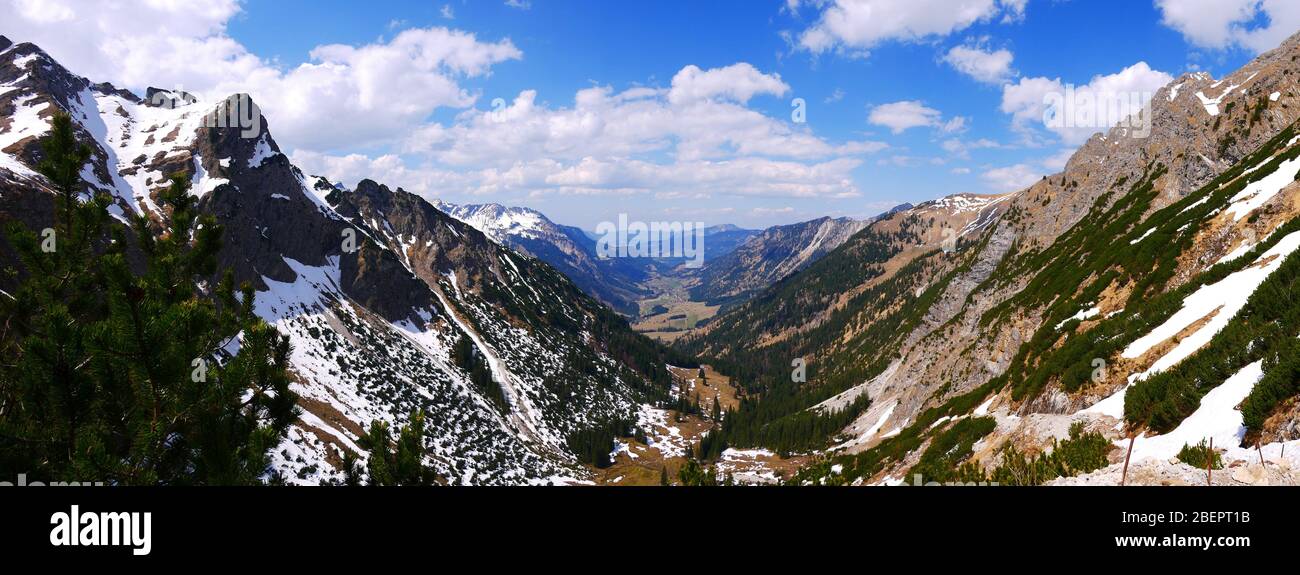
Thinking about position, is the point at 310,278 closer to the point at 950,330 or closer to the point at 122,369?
the point at 950,330

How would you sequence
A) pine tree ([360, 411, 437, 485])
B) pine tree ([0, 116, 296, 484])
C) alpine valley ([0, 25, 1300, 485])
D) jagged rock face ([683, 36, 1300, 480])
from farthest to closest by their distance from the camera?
jagged rock face ([683, 36, 1300, 480])
alpine valley ([0, 25, 1300, 485])
pine tree ([360, 411, 437, 485])
pine tree ([0, 116, 296, 484])

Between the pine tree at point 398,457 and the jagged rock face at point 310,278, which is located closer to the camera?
the pine tree at point 398,457

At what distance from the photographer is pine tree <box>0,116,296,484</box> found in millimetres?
8438

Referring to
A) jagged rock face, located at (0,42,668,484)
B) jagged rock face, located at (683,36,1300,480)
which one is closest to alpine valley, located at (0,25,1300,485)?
jagged rock face, located at (683,36,1300,480)

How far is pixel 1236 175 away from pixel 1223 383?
5573 centimetres

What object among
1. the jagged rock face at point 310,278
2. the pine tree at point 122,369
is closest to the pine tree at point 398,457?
the pine tree at point 122,369

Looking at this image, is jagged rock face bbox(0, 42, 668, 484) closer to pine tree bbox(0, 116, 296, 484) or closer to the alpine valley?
the alpine valley

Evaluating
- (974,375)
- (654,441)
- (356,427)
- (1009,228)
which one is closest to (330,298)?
(356,427)

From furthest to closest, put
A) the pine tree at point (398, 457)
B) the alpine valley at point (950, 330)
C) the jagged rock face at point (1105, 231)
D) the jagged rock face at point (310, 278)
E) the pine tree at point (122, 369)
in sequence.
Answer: the jagged rock face at point (310, 278), the jagged rock face at point (1105, 231), the alpine valley at point (950, 330), the pine tree at point (398, 457), the pine tree at point (122, 369)

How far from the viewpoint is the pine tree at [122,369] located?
27.7ft

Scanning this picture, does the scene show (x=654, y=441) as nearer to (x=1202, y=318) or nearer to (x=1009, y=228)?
(x=1009, y=228)

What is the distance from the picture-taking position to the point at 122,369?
31.0 feet

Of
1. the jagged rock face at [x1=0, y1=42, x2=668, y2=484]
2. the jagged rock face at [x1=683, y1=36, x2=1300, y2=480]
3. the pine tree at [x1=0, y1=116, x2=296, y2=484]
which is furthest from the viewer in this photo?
the jagged rock face at [x1=0, y1=42, x2=668, y2=484]

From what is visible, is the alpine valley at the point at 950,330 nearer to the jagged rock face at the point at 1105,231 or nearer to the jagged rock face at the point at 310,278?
the jagged rock face at the point at 1105,231
